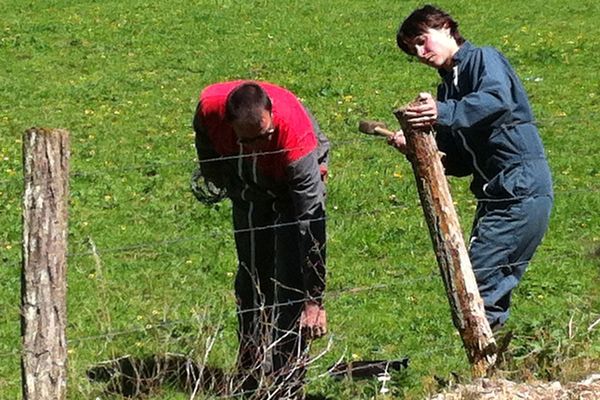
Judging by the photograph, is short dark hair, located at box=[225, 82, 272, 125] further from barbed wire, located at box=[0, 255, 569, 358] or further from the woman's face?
barbed wire, located at box=[0, 255, 569, 358]

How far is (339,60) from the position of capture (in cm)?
1523

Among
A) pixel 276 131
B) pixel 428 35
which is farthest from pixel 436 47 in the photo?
pixel 276 131

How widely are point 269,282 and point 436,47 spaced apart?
1.45m

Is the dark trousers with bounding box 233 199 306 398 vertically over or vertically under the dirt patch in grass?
over

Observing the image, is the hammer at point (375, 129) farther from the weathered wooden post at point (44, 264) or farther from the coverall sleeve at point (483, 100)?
the weathered wooden post at point (44, 264)

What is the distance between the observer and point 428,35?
5.22 meters

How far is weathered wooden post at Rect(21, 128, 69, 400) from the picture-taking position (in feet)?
14.2

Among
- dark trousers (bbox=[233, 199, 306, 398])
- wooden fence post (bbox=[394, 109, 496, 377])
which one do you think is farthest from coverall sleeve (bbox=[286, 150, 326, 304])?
wooden fence post (bbox=[394, 109, 496, 377])

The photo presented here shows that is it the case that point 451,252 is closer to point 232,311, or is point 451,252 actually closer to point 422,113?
point 422,113

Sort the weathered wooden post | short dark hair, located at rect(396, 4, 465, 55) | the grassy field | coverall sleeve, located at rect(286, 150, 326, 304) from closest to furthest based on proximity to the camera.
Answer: the weathered wooden post < short dark hair, located at rect(396, 4, 465, 55) < coverall sleeve, located at rect(286, 150, 326, 304) < the grassy field

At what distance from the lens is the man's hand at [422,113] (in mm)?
4820

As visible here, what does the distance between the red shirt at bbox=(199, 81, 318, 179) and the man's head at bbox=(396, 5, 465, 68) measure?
549 mm

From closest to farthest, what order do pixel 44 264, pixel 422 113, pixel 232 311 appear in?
pixel 44 264
pixel 422 113
pixel 232 311

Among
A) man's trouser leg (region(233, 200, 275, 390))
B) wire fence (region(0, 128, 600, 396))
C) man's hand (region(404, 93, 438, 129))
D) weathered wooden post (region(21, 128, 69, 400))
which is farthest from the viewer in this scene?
man's trouser leg (region(233, 200, 275, 390))
